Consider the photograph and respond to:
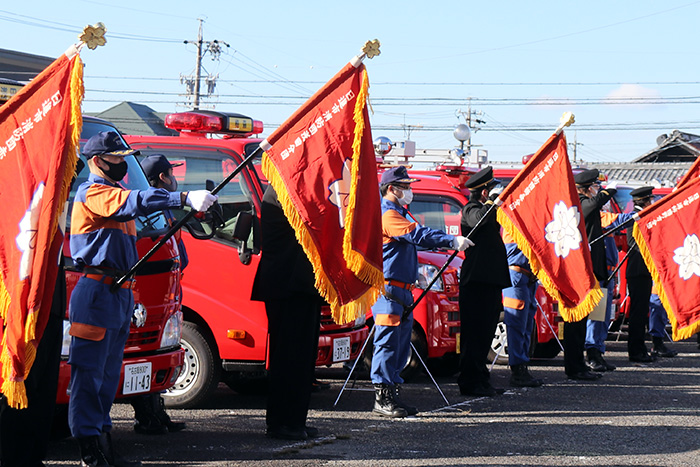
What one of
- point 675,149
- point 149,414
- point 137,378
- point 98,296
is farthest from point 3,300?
point 675,149

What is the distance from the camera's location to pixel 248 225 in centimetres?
667

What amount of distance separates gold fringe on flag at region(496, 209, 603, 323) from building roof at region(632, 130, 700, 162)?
2355cm

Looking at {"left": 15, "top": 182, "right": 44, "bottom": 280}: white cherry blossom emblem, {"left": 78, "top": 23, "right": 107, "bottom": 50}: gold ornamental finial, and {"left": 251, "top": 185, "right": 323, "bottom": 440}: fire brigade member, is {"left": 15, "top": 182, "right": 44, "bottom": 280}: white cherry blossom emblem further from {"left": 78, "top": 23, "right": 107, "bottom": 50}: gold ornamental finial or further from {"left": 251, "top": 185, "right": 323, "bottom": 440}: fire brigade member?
{"left": 251, "top": 185, "right": 323, "bottom": 440}: fire brigade member

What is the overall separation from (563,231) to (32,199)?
18.4 feet

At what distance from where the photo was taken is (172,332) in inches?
259

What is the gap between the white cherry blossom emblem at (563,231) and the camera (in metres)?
9.11

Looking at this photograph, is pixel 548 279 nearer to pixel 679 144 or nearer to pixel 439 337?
pixel 439 337

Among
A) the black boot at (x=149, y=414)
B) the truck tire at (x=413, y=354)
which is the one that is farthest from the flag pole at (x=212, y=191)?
the truck tire at (x=413, y=354)

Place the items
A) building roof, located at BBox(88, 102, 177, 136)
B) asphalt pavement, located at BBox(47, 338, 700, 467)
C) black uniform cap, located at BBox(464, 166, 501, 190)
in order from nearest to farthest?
asphalt pavement, located at BBox(47, 338, 700, 467), black uniform cap, located at BBox(464, 166, 501, 190), building roof, located at BBox(88, 102, 177, 136)

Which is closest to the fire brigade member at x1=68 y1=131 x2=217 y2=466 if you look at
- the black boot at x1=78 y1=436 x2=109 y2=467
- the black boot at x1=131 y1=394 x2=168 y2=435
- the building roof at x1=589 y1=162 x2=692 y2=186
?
the black boot at x1=78 y1=436 x2=109 y2=467

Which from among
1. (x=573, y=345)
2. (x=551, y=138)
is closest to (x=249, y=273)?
(x=551, y=138)

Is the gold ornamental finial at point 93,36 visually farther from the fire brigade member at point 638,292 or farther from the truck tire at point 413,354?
the fire brigade member at point 638,292

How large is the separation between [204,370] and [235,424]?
0.67 meters

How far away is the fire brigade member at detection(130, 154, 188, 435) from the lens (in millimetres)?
6816
